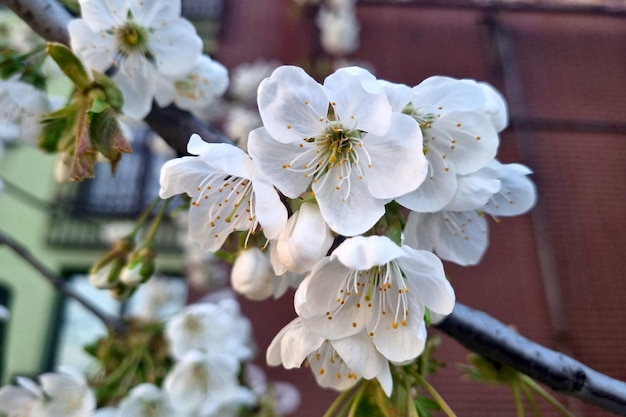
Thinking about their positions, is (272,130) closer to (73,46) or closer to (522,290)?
(73,46)

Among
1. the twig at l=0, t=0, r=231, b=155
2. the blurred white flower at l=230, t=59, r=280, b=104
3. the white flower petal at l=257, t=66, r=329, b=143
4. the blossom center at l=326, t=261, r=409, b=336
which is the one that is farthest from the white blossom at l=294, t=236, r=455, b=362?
the blurred white flower at l=230, t=59, r=280, b=104

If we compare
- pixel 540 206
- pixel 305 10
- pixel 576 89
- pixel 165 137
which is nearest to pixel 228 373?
pixel 165 137

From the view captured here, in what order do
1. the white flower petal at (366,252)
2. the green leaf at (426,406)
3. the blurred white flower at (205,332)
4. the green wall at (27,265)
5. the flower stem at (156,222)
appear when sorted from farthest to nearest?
1. the green wall at (27,265)
2. the blurred white flower at (205,332)
3. the flower stem at (156,222)
4. the green leaf at (426,406)
5. the white flower petal at (366,252)

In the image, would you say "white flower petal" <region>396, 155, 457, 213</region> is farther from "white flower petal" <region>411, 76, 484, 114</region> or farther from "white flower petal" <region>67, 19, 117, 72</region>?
"white flower petal" <region>67, 19, 117, 72</region>

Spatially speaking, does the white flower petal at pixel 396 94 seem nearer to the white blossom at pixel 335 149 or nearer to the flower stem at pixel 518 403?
the white blossom at pixel 335 149

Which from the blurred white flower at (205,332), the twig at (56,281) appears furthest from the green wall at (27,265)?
the blurred white flower at (205,332)

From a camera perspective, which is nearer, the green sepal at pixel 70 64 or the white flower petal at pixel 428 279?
the white flower petal at pixel 428 279
